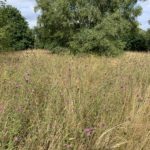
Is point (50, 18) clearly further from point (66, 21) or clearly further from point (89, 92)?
point (89, 92)

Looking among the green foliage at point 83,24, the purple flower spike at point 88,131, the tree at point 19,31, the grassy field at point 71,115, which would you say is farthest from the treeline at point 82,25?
the purple flower spike at point 88,131

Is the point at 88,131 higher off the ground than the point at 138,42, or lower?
lower

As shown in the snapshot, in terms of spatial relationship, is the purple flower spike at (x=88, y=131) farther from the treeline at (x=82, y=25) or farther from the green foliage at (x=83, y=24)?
the green foliage at (x=83, y=24)

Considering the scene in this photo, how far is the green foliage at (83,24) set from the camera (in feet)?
93.1

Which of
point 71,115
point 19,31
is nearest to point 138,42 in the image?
point 19,31

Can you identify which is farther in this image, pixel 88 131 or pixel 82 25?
pixel 82 25

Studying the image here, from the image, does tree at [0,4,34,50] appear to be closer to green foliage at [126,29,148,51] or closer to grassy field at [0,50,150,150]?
green foliage at [126,29,148,51]

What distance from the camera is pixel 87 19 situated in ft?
97.8

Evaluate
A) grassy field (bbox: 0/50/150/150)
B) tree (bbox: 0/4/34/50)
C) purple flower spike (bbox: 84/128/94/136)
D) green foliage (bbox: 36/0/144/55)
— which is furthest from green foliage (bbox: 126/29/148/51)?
purple flower spike (bbox: 84/128/94/136)

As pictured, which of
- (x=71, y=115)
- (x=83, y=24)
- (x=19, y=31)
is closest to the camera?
(x=71, y=115)

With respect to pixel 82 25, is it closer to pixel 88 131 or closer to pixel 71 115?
pixel 71 115

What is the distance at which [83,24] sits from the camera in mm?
29969

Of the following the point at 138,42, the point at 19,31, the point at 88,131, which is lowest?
the point at 88,131

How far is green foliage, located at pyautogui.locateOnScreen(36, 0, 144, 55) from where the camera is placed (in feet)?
93.1
